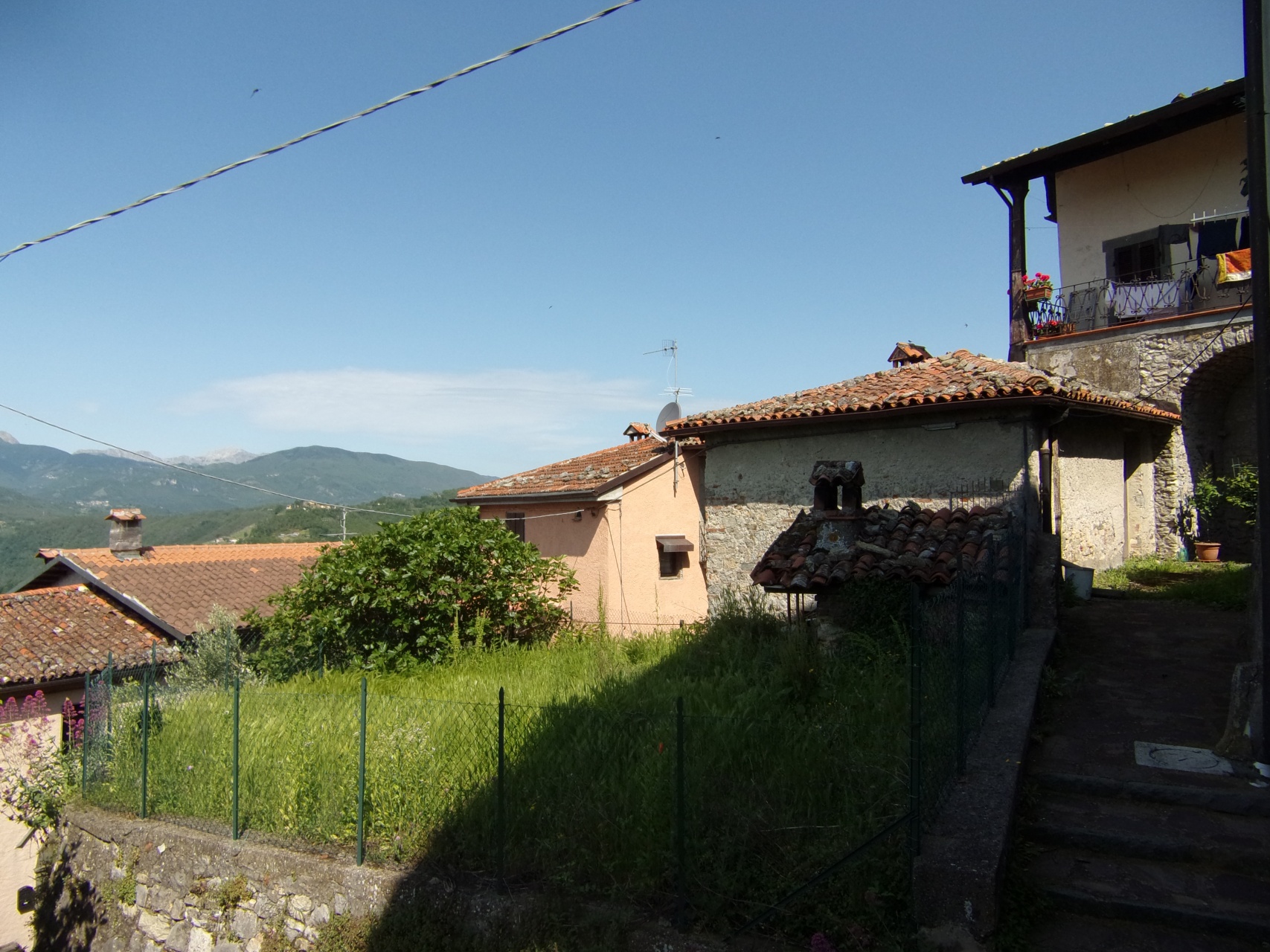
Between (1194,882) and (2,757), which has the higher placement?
(1194,882)

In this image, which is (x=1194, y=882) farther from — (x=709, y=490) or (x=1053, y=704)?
(x=709, y=490)

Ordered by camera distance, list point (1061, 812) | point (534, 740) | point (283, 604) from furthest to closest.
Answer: point (283, 604) → point (534, 740) → point (1061, 812)

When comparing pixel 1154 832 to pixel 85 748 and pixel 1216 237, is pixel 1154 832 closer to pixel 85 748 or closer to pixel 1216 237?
pixel 85 748

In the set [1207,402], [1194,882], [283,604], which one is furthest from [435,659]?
[1207,402]

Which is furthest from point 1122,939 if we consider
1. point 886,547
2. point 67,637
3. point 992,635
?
point 67,637

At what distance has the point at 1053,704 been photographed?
6777 millimetres

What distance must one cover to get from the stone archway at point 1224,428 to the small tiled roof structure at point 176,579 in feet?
54.3

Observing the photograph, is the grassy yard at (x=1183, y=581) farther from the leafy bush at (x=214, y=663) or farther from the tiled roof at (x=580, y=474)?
the leafy bush at (x=214, y=663)

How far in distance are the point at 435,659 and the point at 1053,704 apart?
742 centimetres

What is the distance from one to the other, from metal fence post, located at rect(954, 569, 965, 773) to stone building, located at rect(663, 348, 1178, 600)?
189 inches

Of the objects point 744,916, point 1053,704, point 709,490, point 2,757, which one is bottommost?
point 2,757

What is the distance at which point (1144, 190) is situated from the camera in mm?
15516

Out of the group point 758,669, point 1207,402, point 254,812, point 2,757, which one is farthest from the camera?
point 1207,402

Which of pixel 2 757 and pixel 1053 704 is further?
pixel 2 757
